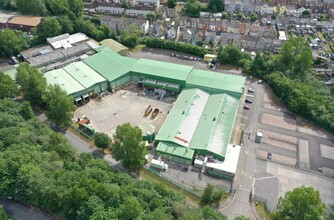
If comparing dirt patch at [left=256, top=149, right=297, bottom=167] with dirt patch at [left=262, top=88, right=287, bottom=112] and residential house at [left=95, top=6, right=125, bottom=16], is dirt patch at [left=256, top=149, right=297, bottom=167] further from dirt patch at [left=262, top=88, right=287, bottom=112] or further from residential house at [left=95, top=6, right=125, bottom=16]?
residential house at [left=95, top=6, right=125, bottom=16]

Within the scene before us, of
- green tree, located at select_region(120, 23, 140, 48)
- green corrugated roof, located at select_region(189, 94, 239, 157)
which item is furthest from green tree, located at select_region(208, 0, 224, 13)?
green corrugated roof, located at select_region(189, 94, 239, 157)

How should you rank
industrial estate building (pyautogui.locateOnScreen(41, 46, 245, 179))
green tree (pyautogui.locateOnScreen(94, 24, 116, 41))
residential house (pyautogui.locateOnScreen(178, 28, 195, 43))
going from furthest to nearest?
1. residential house (pyautogui.locateOnScreen(178, 28, 195, 43))
2. green tree (pyautogui.locateOnScreen(94, 24, 116, 41))
3. industrial estate building (pyautogui.locateOnScreen(41, 46, 245, 179))

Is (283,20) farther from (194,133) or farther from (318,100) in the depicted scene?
(194,133)

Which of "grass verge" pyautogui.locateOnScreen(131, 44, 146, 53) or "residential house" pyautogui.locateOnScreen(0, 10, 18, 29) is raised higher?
"residential house" pyautogui.locateOnScreen(0, 10, 18, 29)

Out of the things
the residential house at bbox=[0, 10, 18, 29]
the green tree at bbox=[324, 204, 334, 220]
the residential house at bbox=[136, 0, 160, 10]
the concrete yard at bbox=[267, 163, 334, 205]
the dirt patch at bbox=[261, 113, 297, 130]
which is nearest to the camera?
the green tree at bbox=[324, 204, 334, 220]

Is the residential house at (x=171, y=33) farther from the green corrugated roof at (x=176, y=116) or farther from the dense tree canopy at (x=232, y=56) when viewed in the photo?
the green corrugated roof at (x=176, y=116)

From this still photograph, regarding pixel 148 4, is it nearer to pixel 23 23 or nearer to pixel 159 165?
A: pixel 23 23

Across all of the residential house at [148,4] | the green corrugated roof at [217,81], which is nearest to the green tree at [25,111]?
the green corrugated roof at [217,81]

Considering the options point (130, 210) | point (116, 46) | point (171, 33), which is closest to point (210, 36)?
point (171, 33)
